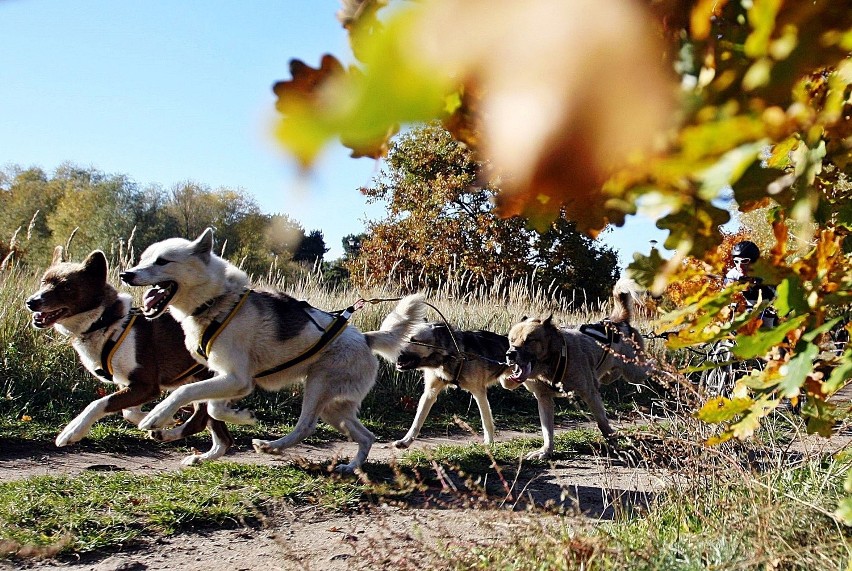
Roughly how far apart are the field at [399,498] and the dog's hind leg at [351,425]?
0.22 meters

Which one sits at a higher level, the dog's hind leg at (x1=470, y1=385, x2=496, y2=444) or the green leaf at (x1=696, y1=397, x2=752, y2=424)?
the green leaf at (x1=696, y1=397, x2=752, y2=424)

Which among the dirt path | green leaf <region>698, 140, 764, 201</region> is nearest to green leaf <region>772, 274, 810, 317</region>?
green leaf <region>698, 140, 764, 201</region>

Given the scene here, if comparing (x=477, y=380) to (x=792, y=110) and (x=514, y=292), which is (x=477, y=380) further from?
(x=792, y=110)

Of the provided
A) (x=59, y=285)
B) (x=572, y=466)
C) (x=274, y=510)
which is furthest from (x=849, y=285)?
(x=59, y=285)

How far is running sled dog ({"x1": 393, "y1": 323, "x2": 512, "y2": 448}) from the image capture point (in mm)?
7789

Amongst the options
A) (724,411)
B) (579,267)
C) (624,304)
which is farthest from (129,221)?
(579,267)

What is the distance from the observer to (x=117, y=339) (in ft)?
19.5

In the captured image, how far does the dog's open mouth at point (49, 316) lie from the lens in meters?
5.85

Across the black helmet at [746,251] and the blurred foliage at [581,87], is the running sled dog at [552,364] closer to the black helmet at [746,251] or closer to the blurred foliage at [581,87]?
the black helmet at [746,251]

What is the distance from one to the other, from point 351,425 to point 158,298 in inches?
73.6

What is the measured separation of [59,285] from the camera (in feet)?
19.6

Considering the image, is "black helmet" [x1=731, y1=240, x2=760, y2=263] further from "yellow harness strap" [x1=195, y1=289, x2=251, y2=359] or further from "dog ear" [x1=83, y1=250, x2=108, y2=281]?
→ "dog ear" [x1=83, y1=250, x2=108, y2=281]

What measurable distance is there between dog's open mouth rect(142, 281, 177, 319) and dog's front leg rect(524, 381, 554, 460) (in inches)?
142

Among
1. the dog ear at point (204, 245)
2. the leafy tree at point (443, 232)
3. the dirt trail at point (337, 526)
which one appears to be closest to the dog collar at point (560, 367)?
the dirt trail at point (337, 526)
